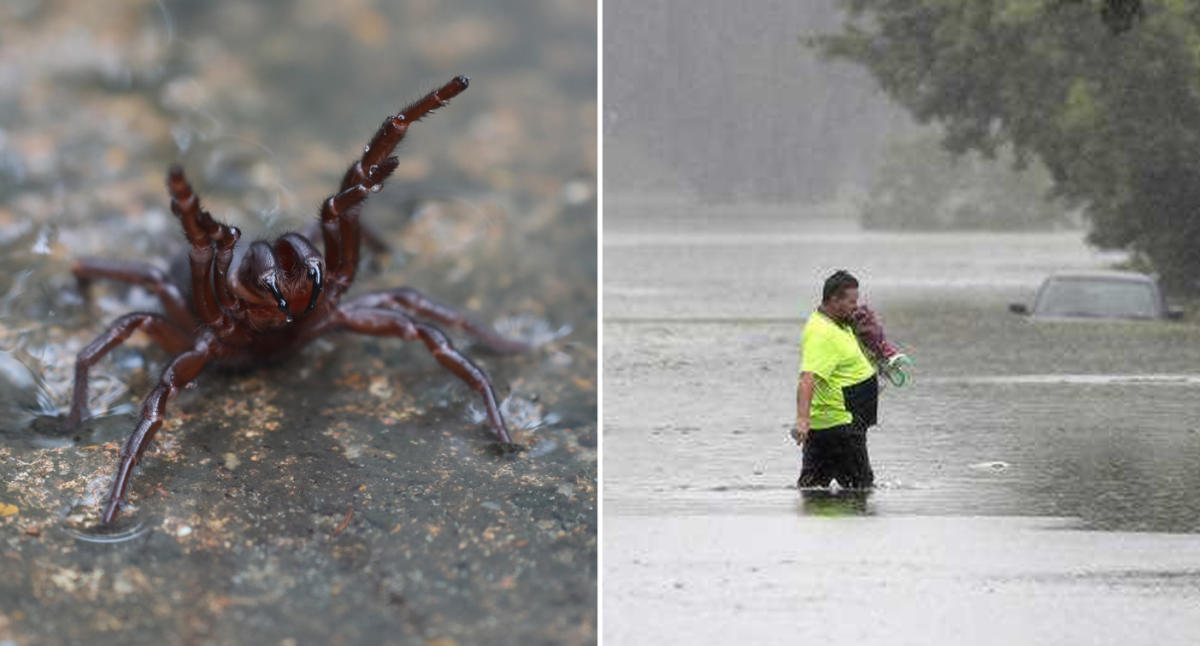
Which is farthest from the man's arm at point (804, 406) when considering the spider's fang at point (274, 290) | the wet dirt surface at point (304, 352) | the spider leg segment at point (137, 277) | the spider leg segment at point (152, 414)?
the spider leg segment at point (137, 277)

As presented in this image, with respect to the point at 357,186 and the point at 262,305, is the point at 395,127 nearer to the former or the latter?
the point at 357,186

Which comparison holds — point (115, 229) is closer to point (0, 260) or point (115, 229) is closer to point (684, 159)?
point (0, 260)

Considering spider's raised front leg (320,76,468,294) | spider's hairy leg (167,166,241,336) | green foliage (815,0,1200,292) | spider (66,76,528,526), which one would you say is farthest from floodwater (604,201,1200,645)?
spider's hairy leg (167,166,241,336)

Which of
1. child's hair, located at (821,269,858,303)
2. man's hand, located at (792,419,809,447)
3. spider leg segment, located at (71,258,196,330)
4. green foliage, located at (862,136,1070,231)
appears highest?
green foliage, located at (862,136,1070,231)

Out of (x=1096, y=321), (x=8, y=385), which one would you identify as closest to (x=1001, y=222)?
(x=1096, y=321)

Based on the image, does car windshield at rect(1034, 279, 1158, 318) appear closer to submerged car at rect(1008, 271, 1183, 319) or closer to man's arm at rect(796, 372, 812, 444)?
submerged car at rect(1008, 271, 1183, 319)

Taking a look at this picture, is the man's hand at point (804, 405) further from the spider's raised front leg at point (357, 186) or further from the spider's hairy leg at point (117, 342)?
the spider's hairy leg at point (117, 342)
